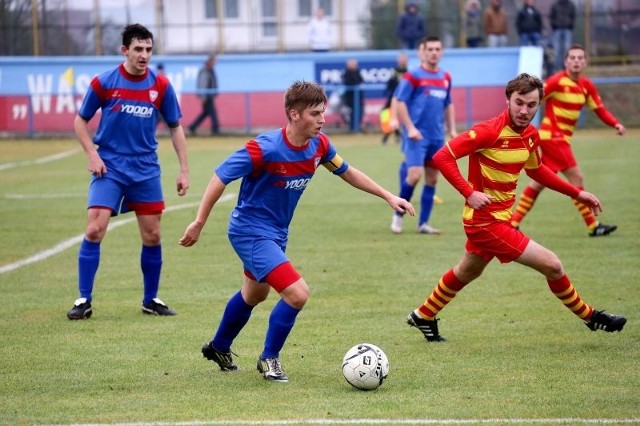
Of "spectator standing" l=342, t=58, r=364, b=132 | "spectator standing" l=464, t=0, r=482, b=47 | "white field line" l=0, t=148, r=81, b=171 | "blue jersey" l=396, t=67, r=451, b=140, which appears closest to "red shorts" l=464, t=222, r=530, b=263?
"blue jersey" l=396, t=67, r=451, b=140

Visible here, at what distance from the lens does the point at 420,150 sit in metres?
13.3

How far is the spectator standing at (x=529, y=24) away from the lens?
29891mm

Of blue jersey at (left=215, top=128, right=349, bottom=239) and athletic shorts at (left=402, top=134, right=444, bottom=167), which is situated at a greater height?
blue jersey at (left=215, top=128, right=349, bottom=239)

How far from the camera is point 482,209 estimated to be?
738 centimetres

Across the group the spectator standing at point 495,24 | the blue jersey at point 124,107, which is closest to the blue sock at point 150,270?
the blue jersey at point 124,107

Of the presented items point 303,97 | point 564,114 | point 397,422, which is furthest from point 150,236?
point 564,114

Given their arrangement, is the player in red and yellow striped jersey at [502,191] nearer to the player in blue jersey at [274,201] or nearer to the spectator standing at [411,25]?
the player in blue jersey at [274,201]

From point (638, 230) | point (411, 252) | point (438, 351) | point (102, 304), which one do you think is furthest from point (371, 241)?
point (438, 351)

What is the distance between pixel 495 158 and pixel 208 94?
22842mm

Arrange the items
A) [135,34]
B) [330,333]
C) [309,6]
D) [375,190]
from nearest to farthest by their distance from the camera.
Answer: [375,190]
[330,333]
[135,34]
[309,6]

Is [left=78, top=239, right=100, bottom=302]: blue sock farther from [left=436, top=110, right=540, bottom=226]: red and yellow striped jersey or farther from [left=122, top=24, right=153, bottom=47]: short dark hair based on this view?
[left=436, top=110, right=540, bottom=226]: red and yellow striped jersey

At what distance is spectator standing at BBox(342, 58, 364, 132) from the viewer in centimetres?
2972

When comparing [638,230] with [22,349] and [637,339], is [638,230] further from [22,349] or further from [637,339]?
[22,349]

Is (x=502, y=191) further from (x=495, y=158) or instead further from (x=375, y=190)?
(x=375, y=190)
